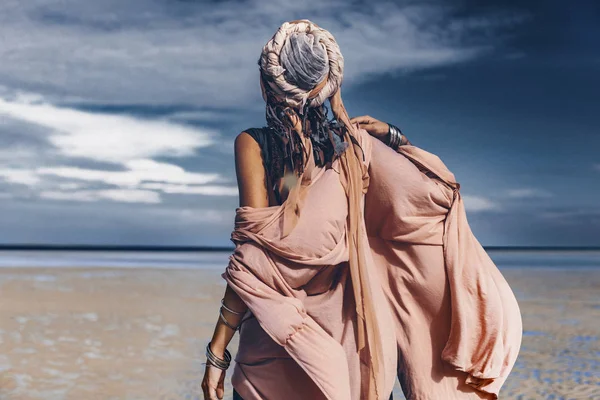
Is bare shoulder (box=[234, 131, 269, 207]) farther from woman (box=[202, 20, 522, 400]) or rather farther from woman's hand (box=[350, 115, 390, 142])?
woman's hand (box=[350, 115, 390, 142])

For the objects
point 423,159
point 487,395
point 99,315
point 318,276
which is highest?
point 423,159

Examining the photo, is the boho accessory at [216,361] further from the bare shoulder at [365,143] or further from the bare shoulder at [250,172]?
the bare shoulder at [365,143]

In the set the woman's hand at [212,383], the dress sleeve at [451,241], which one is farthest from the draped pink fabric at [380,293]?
the woman's hand at [212,383]

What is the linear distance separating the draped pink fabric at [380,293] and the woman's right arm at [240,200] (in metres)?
0.05

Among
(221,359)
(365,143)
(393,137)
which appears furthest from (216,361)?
(393,137)

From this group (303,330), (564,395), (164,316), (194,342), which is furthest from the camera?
(164,316)

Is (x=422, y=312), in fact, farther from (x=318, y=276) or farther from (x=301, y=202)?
(x=301, y=202)

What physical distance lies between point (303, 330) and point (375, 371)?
259 millimetres

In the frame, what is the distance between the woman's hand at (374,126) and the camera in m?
2.26

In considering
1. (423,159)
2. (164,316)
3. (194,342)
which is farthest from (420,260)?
(164,316)

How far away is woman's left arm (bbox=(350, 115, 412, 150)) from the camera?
226 centimetres

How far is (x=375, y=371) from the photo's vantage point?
212 centimetres

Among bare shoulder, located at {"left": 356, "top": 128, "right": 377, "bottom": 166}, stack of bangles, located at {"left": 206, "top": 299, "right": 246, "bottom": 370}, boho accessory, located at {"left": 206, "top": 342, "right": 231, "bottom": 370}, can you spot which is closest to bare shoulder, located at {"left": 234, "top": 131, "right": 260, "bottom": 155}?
bare shoulder, located at {"left": 356, "top": 128, "right": 377, "bottom": 166}

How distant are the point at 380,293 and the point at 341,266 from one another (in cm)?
16
